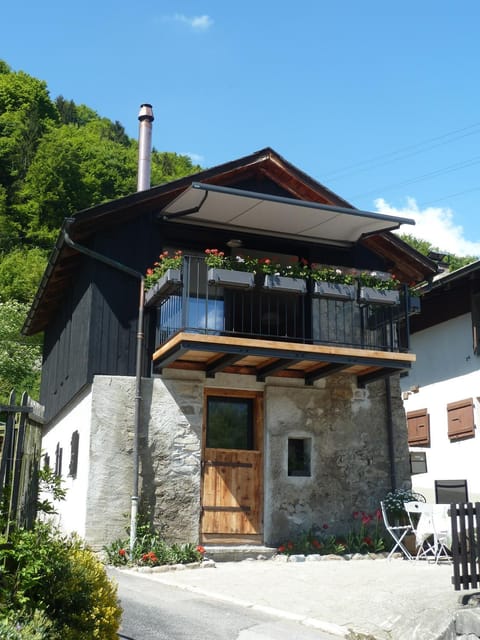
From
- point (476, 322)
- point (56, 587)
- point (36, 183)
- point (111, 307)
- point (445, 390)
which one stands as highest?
point (36, 183)

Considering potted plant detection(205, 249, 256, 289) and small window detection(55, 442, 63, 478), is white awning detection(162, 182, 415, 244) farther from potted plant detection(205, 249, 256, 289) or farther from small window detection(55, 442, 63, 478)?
small window detection(55, 442, 63, 478)

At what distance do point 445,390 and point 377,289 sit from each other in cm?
662

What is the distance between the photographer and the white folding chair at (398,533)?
12047mm

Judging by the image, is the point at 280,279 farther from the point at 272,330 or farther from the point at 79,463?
the point at 79,463

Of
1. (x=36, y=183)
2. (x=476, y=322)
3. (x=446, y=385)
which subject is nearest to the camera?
(x=476, y=322)

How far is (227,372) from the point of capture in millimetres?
13516

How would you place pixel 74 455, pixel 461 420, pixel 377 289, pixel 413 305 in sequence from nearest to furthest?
pixel 377 289, pixel 74 455, pixel 413 305, pixel 461 420

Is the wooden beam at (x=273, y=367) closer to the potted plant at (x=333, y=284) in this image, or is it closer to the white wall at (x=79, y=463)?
the potted plant at (x=333, y=284)

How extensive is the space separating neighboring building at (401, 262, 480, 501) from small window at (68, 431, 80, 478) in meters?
9.25

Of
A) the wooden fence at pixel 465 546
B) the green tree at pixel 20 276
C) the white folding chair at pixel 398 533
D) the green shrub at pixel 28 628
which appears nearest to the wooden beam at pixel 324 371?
the white folding chair at pixel 398 533

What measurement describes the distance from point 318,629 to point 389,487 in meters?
6.83

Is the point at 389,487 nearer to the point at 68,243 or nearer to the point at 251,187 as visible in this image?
the point at 251,187

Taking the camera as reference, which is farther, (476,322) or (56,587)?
(476,322)

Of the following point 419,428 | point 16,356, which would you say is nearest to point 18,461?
point 419,428
